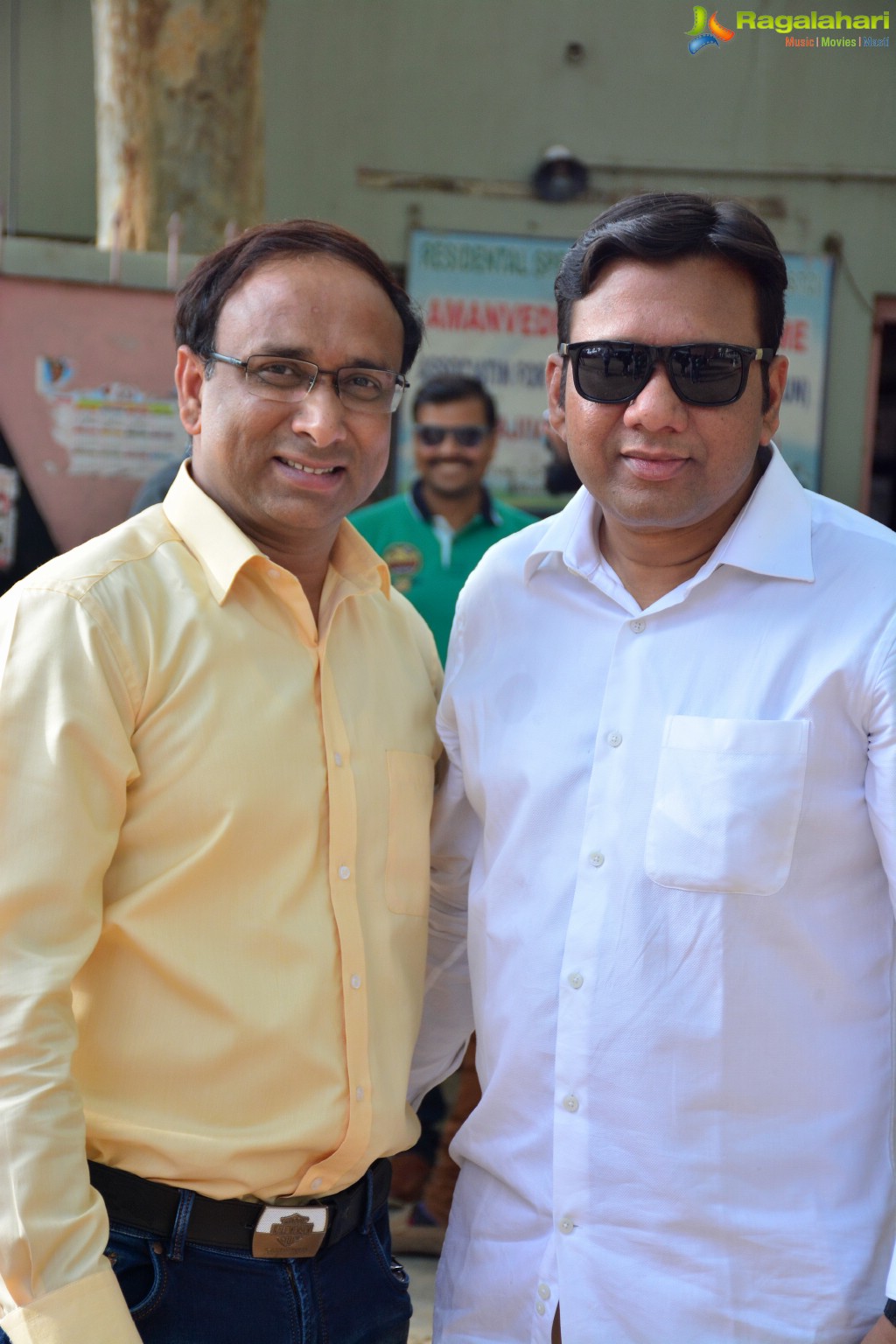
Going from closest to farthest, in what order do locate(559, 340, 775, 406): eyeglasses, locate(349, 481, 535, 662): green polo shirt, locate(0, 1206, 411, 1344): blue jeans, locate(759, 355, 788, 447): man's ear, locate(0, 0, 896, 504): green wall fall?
locate(0, 1206, 411, 1344): blue jeans
locate(559, 340, 775, 406): eyeglasses
locate(759, 355, 788, 447): man's ear
locate(349, 481, 535, 662): green polo shirt
locate(0, 0, 896, 504): green wall

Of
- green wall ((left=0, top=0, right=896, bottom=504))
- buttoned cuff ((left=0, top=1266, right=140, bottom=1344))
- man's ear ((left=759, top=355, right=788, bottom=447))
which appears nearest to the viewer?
buttoned cuff ((left=0, top=1266, right=140, bottom=1344))

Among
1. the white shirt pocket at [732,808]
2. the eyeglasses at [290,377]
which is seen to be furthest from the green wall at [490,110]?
the white shirt pocket at [732,808]

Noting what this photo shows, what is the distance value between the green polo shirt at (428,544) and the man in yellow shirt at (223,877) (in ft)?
8.45

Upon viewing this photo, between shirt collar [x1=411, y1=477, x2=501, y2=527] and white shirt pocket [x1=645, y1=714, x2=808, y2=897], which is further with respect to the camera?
shirt collar [x1=411, y1=477, x2=501, y2=527]

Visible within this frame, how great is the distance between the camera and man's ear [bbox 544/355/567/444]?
213cm

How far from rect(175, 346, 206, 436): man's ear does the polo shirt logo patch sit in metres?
2.61

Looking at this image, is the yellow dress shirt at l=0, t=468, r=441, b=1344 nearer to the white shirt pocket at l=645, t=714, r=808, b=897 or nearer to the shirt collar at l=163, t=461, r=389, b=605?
the shirt collar at l=163, t=461, r=389, b=605

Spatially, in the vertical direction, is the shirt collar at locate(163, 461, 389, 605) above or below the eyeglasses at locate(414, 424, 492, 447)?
below

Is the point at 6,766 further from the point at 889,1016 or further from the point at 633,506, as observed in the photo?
the point at 889,1016

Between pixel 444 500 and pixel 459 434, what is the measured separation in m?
0.25

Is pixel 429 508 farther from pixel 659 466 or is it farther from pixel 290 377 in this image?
pixel 659 466

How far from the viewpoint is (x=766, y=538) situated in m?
2.00

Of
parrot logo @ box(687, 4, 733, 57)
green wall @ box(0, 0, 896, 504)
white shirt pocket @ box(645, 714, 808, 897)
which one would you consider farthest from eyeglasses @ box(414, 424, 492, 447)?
parrot logo @ box(687, 4, 733, 57)

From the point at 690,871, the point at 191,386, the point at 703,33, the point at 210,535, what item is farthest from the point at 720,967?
the point at 703,33
